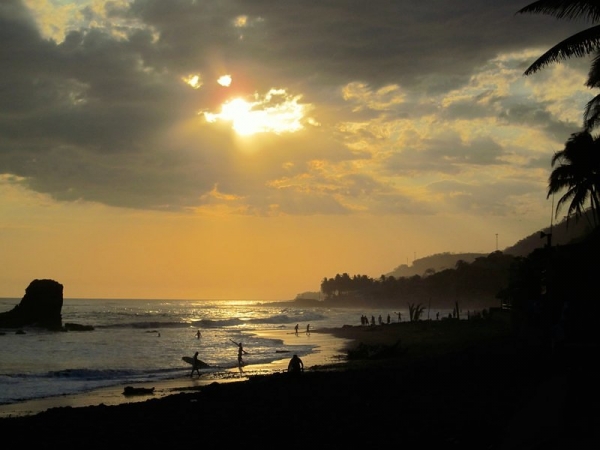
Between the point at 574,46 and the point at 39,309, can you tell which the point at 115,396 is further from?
the point at 39,309

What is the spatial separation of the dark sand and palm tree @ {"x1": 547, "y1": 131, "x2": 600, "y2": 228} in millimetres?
18838

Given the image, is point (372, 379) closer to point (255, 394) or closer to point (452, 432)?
point (255, 394)

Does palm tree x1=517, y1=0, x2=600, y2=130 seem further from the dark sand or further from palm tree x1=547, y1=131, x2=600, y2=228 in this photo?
palm tree x1=547, y1=131, x2=600, y2=228

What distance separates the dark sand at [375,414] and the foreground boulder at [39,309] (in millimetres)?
66212

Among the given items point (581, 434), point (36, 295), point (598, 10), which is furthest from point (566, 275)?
point (36, 295)

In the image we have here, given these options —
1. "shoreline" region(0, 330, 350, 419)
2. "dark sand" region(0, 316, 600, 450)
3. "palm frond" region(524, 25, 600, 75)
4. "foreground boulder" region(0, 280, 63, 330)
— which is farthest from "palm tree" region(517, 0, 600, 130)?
"foreground boulder" region(0, 280, 63, 330)

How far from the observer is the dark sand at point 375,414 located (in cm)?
843

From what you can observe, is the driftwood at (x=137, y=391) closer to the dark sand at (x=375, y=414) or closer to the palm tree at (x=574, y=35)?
the dark sand at (x=375, y=414)

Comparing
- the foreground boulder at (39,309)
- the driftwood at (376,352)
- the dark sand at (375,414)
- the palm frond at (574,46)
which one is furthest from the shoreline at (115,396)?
the foreground boulder at (39,309)

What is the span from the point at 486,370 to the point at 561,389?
1398 cm

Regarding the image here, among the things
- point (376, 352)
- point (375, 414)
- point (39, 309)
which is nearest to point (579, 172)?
point (376, 352)

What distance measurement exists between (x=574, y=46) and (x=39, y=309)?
266ft

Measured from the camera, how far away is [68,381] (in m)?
32.0

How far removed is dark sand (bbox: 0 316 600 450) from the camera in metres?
8.43
